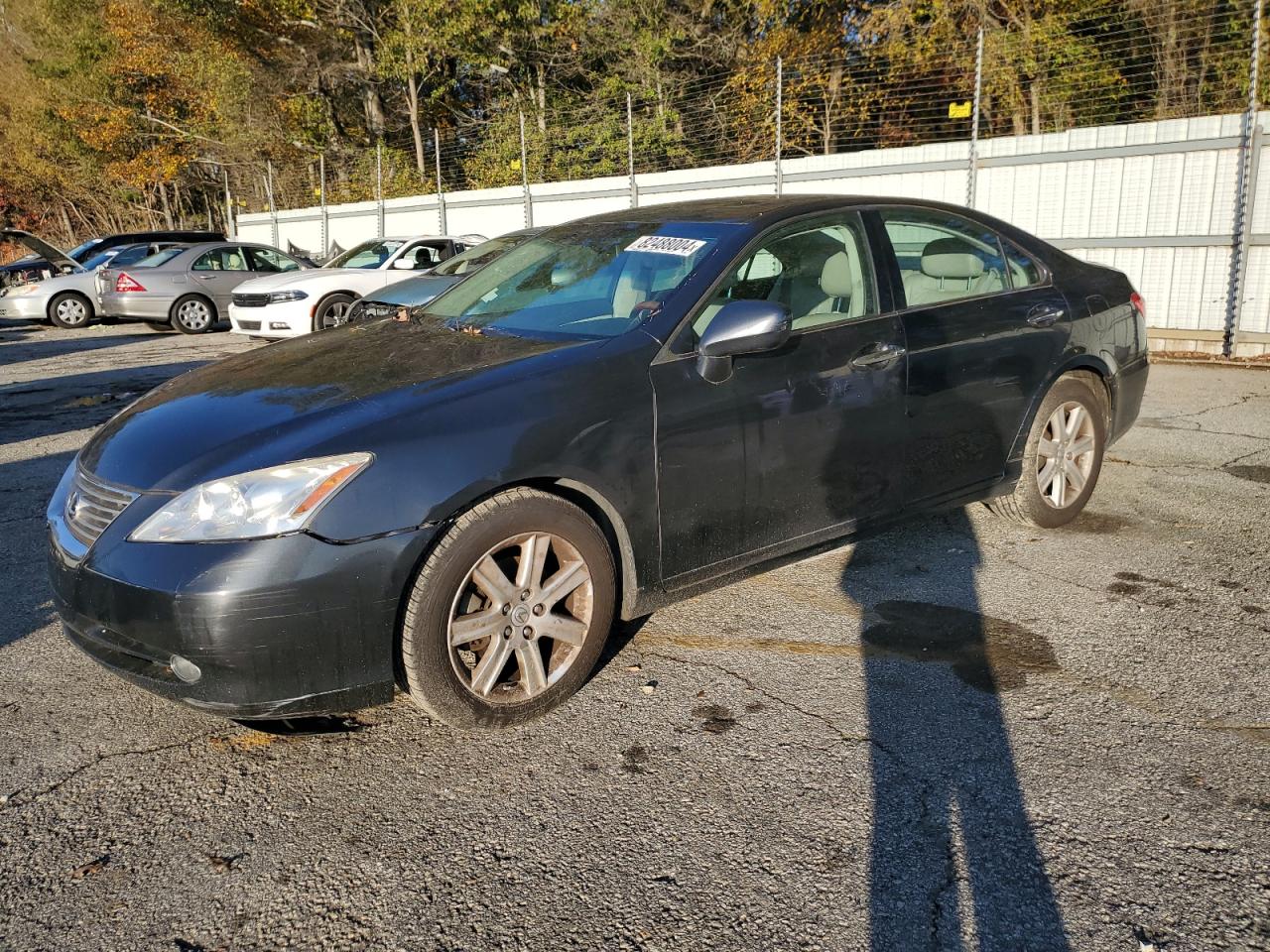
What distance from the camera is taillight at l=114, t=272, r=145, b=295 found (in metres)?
15.5

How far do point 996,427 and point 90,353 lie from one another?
41.7 feet

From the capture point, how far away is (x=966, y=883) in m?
2.34

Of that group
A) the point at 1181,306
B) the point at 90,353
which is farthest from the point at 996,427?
the point at 90,353

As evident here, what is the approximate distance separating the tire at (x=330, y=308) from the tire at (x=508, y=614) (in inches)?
381

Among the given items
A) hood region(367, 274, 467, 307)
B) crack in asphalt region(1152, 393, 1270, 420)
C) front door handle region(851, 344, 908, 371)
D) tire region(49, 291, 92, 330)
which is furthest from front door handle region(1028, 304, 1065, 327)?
tire region(49, 291, 92, 330)

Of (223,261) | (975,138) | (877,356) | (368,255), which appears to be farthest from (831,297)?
(223,261)

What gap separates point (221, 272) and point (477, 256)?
26.5 ft

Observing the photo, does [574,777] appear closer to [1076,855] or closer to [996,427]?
[1076,855]

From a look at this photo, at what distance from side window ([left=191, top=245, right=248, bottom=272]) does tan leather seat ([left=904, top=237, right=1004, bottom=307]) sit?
47.4 feet

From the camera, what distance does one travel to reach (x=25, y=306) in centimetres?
1697

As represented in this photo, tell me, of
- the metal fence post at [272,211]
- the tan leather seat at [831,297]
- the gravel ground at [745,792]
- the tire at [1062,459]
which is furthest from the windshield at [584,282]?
the metal fence post at [272,211]

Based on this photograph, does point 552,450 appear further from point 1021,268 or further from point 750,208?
point 1021,268

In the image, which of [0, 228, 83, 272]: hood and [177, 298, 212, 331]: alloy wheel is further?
[0, 228, 83, 272]: hood

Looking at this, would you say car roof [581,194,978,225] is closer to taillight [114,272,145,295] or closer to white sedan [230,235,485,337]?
white sedan [230,235,485,337]
